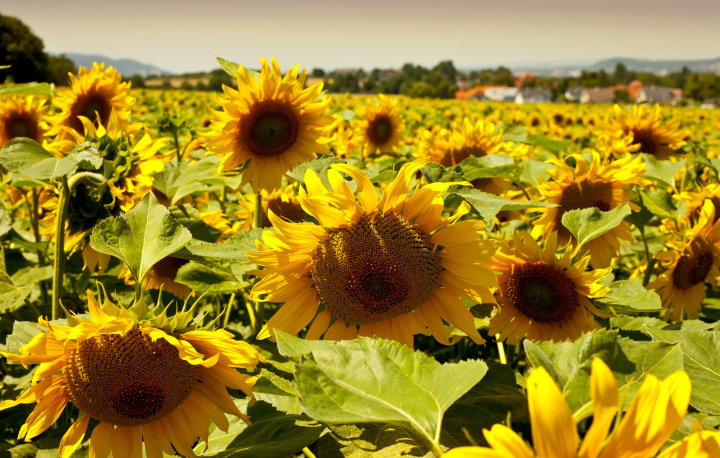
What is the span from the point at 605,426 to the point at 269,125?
1.97m

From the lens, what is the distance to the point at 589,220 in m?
1.76

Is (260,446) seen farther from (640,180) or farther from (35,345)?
(640,180)

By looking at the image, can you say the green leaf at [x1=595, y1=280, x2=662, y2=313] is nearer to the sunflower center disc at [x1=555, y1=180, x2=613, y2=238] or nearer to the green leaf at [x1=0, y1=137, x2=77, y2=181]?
the sunflower center disc at [x1=555, y1=180, x2=613, y2=238]


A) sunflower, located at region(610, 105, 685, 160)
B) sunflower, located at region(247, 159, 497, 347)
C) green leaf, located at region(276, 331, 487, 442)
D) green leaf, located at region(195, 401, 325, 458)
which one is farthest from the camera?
sunflower, located at region(610, 105, 685, 160)

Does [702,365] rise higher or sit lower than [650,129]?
lower

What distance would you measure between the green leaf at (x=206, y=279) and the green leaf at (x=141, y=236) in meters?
0.20

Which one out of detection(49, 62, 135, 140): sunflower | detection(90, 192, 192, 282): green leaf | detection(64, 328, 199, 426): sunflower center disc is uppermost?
detection(49, 62, 135, 140): sunflower

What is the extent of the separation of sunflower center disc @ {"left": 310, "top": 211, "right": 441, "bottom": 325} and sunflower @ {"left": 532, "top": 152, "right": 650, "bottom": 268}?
1.26 meters

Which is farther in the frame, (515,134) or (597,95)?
(597,95)

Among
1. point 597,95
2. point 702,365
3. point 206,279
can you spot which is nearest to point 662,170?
point 702,365

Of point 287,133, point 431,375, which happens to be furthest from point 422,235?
point 287,133

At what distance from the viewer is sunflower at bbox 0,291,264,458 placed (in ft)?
3.89

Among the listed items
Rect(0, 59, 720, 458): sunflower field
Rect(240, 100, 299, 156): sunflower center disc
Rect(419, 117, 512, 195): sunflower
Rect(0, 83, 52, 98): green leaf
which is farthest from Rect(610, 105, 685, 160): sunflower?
Rect(0, 83, 52, 98): green leaf

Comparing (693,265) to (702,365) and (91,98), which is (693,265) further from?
(91,98)
